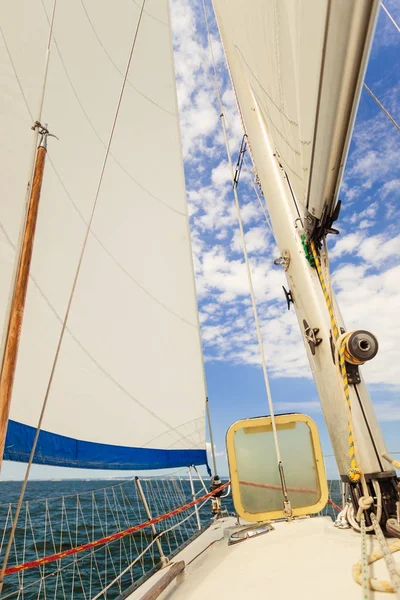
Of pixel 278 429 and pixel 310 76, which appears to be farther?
pixel 278 429

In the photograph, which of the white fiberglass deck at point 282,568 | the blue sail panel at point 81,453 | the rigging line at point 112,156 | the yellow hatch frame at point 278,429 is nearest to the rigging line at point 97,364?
the blue sail panel at point 81,453

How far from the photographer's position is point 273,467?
3.01 metres

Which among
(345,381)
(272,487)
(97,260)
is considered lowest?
(272,487)

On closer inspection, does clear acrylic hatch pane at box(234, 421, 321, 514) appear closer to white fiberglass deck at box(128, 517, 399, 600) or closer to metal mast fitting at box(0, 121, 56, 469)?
white fiberglass deck at box(128, 517, 399, 600)

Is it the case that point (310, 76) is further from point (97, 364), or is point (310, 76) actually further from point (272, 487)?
point (97, 364)

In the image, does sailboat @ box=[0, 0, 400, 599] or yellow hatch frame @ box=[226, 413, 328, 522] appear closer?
sailboat @ box=[0, 0, 400, 599]

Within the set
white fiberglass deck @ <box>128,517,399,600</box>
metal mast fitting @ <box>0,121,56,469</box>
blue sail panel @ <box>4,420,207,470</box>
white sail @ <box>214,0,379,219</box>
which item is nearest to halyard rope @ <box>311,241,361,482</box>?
white fiberglass deck @ <box>128,517,399,600</box>

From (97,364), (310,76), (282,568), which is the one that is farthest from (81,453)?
(310,76)

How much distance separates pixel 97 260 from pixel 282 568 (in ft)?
13.0

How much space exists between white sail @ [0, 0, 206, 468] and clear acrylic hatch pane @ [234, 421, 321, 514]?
5.32ft

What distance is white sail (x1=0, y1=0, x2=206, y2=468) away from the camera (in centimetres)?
344

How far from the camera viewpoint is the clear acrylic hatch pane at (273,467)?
294 cm

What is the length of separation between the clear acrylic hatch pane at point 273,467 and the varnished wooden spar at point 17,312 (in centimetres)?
216

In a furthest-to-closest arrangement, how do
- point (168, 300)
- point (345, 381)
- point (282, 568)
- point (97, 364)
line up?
point (168, 300) → point (97, 364) → point (345, 381) → point (282, 568)
